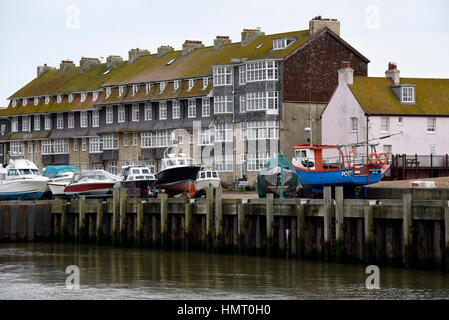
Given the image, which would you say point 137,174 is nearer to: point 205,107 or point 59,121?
point 205,107

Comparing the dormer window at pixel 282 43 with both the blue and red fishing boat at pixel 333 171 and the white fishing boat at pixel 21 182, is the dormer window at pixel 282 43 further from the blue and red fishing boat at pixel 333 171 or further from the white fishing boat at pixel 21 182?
the blue and red fishing boat at pixel 333 171

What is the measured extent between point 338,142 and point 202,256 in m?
40.3

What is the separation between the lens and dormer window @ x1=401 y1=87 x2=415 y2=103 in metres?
80.3

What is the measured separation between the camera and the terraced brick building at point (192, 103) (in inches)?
3346

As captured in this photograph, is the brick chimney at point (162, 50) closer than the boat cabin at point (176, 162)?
No

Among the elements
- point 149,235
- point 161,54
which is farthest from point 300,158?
point 161,54

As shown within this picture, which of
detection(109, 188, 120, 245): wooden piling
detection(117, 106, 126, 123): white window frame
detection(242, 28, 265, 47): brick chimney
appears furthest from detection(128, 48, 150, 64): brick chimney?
detection(109, 188, 120, 245): wooden piling

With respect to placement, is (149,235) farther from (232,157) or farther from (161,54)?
(161,54)

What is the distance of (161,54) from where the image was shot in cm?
10256

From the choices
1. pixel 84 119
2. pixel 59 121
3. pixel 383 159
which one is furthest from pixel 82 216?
pixel 59 121

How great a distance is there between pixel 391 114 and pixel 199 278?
4461 centimetres

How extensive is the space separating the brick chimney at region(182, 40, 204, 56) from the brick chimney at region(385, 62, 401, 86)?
23532mm

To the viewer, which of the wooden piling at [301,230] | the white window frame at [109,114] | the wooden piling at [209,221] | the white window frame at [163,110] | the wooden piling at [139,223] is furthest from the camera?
the white window frame at [109,114]

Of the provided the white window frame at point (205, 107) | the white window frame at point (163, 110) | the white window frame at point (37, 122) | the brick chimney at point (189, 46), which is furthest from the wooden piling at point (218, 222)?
the white window frame at point (37, 122)
